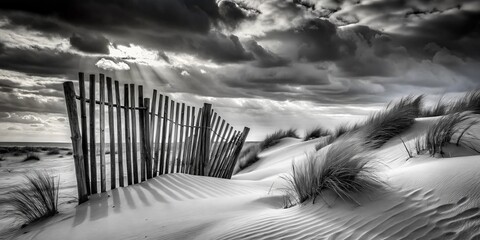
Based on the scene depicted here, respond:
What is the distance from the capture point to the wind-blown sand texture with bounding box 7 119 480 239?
2381mm

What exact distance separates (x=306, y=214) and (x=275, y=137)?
38.1 ft

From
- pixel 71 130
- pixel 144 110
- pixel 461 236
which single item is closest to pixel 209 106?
pixel 144 110

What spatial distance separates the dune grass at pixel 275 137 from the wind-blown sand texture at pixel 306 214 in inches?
368

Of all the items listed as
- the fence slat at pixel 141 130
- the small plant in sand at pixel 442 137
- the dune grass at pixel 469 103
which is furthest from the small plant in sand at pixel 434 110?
the fence slat at pixel 141 130

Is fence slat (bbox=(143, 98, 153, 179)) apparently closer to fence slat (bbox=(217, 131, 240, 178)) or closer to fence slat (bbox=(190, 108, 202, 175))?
fence slat (bbox=(190, 108, 202, 175))

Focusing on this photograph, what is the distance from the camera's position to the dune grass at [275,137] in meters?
14.0

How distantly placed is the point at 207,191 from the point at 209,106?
254 cm

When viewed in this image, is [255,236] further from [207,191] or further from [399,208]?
[207,191]

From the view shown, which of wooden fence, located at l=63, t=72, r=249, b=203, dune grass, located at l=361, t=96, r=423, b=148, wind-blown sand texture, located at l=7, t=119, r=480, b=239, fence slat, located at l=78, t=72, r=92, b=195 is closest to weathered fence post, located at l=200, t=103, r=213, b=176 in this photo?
wooden fence, located at l=63, t=72, r=249, b=203

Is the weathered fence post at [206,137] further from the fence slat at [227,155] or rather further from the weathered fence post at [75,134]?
the weathered fence post at [75,134]

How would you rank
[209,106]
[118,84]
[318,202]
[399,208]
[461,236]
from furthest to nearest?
[209,106]
[118,84]
[318,202]
[399,208]
[461,236]

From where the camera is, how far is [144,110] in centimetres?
545

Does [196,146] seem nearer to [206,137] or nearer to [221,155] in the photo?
[206,137]

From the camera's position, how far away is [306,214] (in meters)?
2.96
